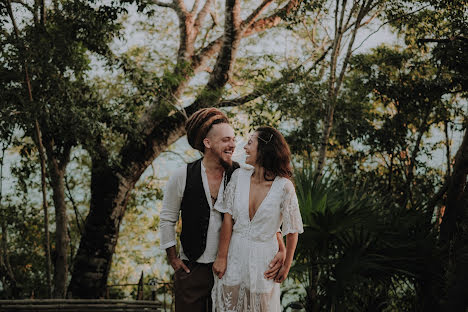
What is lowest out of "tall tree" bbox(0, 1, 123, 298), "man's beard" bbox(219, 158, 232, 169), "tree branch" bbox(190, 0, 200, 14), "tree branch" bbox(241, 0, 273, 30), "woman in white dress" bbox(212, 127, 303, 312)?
"woman in white dress" bbox(212, 127, 303, 312)

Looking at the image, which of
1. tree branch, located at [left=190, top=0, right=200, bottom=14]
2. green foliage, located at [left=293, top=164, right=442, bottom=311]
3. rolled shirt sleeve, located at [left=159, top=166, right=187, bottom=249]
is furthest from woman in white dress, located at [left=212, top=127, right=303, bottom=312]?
tree branch, located at [left=190, top=0, right=200, bottom=14]

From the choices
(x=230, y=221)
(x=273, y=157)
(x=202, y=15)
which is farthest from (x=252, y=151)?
(x=202, y=15)

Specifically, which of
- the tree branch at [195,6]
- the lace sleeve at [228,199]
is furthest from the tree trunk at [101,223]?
the lace sleeve at [228,199]

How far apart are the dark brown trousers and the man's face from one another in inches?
24.3

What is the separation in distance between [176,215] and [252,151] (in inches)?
23.8

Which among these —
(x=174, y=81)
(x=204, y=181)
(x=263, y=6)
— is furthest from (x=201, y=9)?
(x=204, y=181)

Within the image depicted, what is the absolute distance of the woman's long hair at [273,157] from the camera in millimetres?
2527

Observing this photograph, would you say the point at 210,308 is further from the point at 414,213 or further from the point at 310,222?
the point at 414,213

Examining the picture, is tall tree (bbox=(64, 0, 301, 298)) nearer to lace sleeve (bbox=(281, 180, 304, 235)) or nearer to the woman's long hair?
the woman's long hair

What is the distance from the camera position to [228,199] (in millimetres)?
2514

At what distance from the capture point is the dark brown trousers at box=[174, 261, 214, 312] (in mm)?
2549

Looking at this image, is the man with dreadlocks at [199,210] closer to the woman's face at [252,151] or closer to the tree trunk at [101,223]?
the woman's face at [252,151]

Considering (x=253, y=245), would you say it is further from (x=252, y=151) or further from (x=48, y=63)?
(x=48, y=63)

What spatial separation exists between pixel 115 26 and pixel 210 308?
5904 mm
